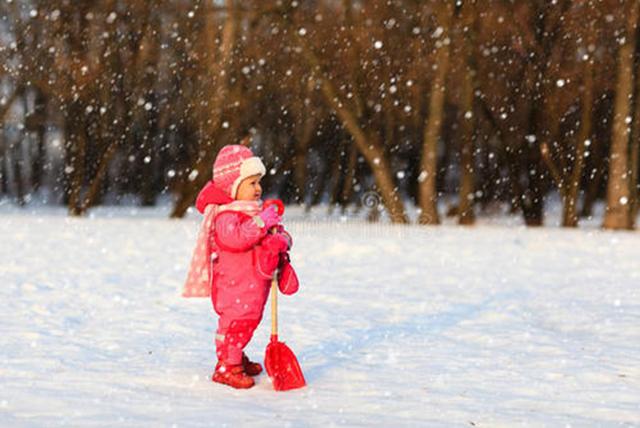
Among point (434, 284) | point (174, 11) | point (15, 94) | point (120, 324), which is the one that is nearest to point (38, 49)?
point (15, 94)

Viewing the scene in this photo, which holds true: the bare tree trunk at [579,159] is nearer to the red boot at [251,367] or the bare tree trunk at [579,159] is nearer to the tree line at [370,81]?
the tree line at [370,81]

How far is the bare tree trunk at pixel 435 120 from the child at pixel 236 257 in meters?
17.5

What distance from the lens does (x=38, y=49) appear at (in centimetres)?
2931

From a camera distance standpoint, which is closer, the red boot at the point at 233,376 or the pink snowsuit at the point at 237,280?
the pink snowsuit at the point at 237,280

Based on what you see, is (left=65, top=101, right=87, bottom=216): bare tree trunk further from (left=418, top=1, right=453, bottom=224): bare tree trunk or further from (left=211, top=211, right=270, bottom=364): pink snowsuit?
(left=211, top=211, right=270, bottom=364): pink snowsuit

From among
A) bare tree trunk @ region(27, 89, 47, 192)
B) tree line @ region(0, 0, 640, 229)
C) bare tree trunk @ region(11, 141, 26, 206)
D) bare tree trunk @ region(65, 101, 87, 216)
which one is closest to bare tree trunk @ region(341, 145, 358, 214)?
tree line @ region(0, 0, 640, 229)

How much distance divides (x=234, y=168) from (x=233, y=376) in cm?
126

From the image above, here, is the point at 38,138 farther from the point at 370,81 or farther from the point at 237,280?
the point at 237,280

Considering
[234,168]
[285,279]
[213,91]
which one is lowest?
[285,279]


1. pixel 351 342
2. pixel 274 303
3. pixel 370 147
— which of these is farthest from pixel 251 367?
pixel 370 147

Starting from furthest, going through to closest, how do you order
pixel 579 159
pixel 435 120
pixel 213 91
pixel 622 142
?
pixel 213 91, pixel 579 159, pixel 435 120, pixel 622 142

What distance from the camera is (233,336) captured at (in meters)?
6.10

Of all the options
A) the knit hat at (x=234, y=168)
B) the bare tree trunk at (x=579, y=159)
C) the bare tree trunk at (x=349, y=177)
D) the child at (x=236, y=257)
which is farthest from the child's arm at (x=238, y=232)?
the bare tree trunk at (x=349, y=177)

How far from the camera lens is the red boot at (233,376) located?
19.9 feet
